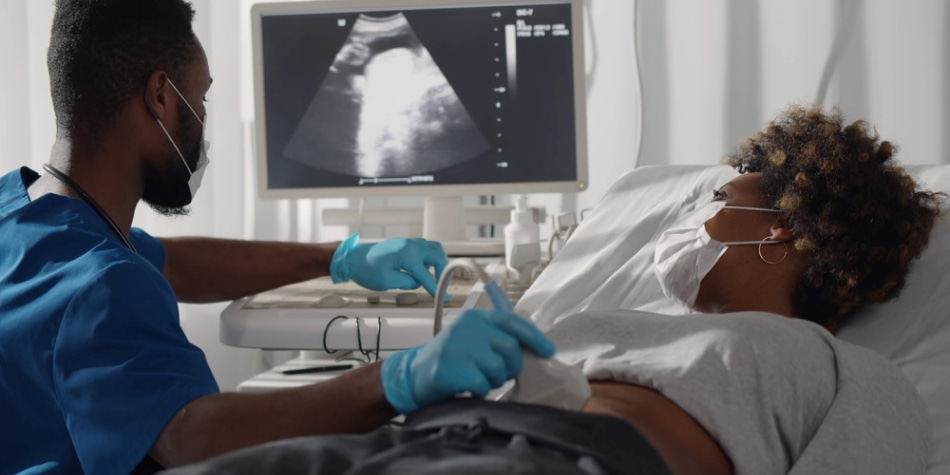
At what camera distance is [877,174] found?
5.01 ft

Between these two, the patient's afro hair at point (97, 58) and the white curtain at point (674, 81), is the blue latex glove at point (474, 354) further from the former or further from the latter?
the white curtain at point (674, 81)

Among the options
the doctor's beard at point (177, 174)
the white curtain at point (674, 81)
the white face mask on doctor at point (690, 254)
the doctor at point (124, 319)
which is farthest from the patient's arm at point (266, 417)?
the white curtain at point (674, 81)

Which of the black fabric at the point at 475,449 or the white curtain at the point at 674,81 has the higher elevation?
the white curtain at the point at 674,81

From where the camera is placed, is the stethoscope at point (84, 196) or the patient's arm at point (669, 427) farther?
the stethoscope at point (84, 196)

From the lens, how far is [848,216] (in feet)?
4.97

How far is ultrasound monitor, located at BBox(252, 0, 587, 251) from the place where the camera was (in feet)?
6.89

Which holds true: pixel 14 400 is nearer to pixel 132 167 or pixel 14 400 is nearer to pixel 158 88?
pixel 132 167

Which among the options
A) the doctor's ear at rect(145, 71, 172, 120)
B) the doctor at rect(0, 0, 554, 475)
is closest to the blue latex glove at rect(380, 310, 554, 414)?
the doctor at rect(0, 0, 554, 475)

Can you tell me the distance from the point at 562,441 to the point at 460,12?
1.35m

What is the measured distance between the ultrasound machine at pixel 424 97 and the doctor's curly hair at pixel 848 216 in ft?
2.04

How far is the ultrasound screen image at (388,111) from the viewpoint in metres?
2.11

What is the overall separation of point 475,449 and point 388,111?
130cm

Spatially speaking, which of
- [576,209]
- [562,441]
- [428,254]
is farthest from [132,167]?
[576,209]

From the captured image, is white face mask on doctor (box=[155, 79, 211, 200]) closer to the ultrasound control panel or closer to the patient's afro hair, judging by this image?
the patient's afro hair
